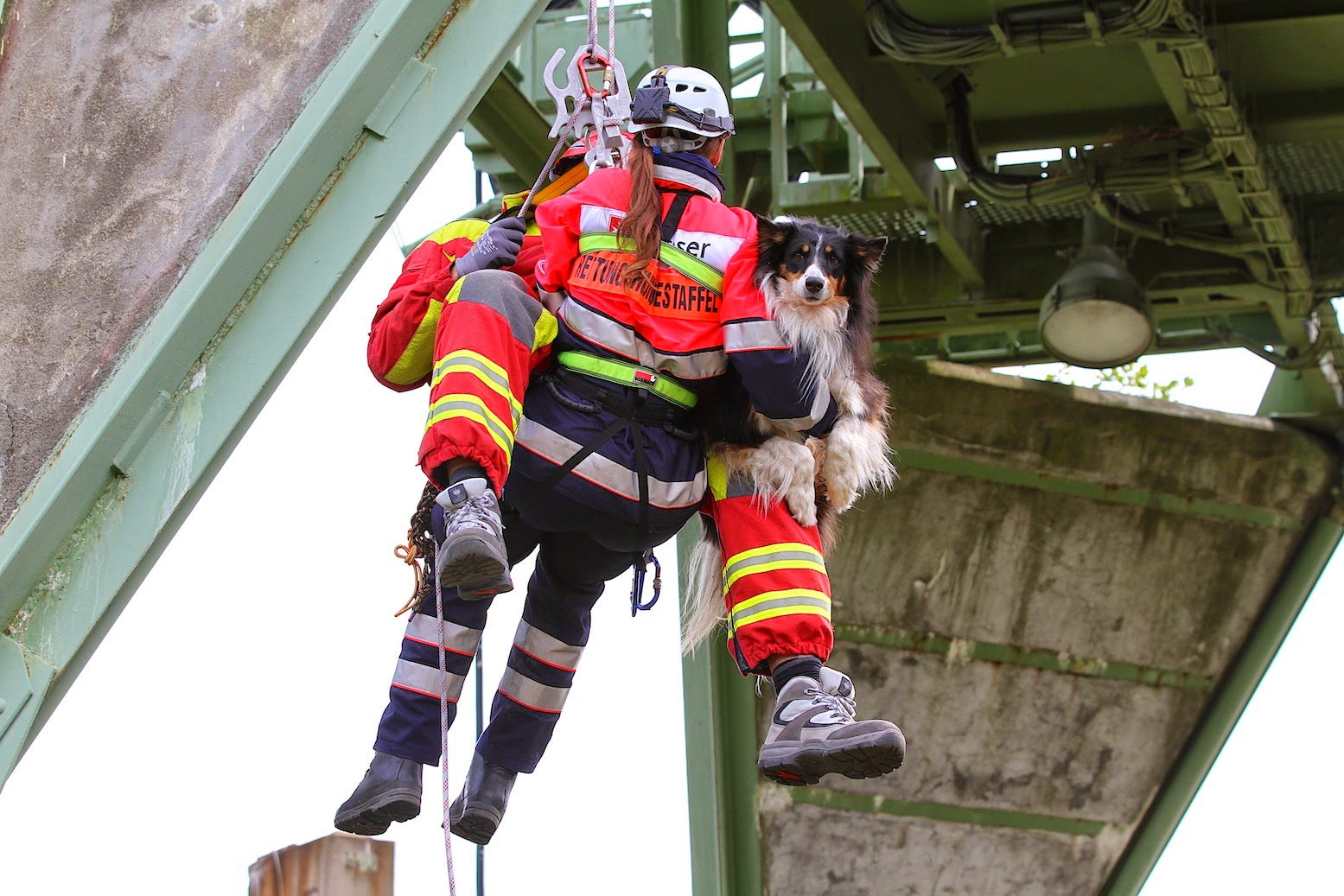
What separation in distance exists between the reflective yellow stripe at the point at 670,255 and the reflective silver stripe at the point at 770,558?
76cm

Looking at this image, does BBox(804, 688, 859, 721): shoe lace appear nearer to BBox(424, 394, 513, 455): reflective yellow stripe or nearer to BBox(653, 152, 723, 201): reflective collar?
BBox(424, 394, 513, 455): reflective yellow stripe

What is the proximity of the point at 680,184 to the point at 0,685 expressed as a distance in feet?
7.45

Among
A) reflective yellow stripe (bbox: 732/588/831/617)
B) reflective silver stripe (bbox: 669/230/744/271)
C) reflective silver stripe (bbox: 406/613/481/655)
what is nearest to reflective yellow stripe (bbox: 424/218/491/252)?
reflective silver stripe (bbox: 669/230/744/271)

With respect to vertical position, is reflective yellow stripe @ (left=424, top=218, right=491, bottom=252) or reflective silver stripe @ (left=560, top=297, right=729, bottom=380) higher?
reflective yellow stripe @ (left=424, top=218, right=491, bottom=252)

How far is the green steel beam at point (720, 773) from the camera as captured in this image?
1109cm

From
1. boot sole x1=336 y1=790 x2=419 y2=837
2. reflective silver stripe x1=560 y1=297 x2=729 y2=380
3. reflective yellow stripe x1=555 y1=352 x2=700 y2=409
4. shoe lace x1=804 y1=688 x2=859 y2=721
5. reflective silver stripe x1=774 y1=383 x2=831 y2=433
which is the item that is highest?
reflective silver stripe x1=774 y1=383 x2=831 y2=433

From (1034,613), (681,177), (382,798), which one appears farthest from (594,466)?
(1034,613)

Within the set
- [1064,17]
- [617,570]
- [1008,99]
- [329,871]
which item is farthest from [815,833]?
[329,871]

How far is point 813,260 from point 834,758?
1329mm

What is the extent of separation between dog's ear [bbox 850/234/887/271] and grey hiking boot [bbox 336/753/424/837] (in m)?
1.88

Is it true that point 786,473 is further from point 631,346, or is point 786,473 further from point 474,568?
point 474,568

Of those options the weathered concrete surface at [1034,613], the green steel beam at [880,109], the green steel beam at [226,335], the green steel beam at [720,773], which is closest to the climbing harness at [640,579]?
the green steel beam at [226,335]

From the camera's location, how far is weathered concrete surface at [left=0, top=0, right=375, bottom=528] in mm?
4676

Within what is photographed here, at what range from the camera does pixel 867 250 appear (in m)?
5.36
